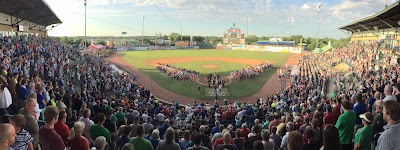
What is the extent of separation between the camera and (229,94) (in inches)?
1163

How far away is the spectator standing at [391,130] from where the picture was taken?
12.1 feet

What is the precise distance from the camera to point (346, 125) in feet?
20.0

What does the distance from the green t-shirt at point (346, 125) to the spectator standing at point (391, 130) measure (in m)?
2.22

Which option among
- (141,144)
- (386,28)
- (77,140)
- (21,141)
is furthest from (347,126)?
(386,28)

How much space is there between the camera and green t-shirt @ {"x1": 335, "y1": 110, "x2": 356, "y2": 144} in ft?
19.9

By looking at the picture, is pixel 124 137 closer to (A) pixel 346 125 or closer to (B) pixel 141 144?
(B) pixel 141 144

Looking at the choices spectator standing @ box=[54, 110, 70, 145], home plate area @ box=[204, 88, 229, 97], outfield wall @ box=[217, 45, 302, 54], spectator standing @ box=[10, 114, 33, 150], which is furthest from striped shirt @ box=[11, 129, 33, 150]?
outfield wall @ box=[217, 45, 302, 54]

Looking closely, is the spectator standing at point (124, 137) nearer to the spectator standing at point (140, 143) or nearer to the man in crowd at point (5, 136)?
the spectator standing at point (140, 143)

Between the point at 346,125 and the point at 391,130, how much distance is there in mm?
2447

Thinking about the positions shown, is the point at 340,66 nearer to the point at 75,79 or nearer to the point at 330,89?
the point at 330,89

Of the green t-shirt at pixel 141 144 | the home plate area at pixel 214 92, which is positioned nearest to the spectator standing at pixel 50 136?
the green t-shirt at pixel 141 144

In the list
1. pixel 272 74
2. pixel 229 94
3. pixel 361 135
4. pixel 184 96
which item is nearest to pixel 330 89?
pixel 229 94

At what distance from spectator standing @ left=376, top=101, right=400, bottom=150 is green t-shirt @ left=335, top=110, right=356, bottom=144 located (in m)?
2.22

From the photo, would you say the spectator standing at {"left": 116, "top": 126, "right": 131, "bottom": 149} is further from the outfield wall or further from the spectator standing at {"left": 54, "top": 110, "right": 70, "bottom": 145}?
the outfield wall
